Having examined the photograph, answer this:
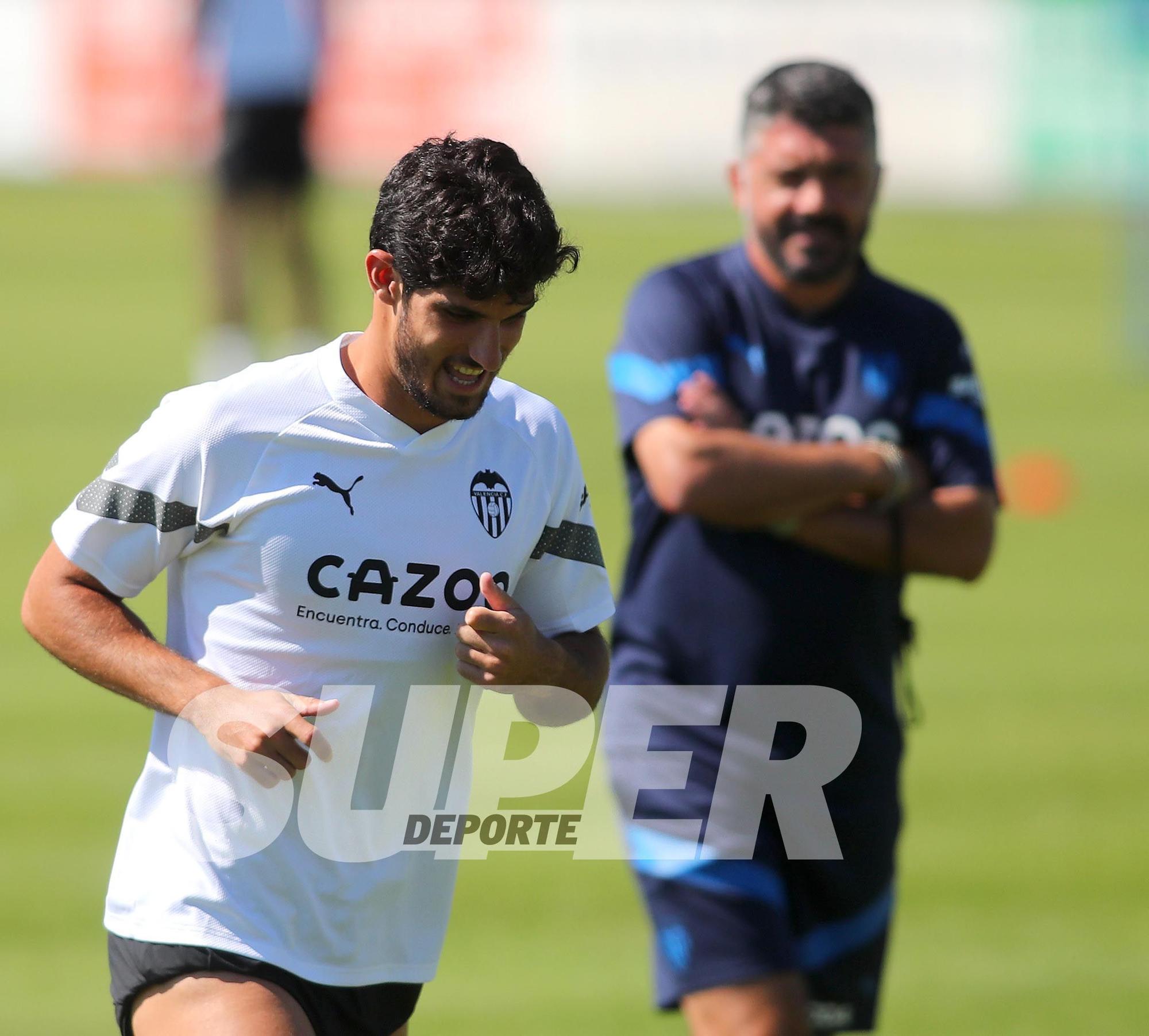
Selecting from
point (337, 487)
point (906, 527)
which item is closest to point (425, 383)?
point (337, 487)

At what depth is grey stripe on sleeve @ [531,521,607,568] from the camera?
378 centimetres

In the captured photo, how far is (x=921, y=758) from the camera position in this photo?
9.48 m

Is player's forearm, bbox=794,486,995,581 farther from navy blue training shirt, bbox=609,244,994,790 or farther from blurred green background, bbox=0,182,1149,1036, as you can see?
blurred green background, bbox=0,182,1149,1036

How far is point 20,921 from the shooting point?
724 cm

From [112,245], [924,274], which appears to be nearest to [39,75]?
[112,245]

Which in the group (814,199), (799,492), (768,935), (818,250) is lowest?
(768,935)

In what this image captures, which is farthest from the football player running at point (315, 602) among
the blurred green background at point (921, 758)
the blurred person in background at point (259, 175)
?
the blurred person in background at point (259, 175)

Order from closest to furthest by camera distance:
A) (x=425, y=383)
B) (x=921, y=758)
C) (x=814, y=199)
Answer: (x=425, y=383) < (x=814, y=199) < (x=921, y=758)

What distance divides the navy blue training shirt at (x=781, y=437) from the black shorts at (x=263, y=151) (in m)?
10.6

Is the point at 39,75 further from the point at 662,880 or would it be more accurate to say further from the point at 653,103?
the point at 662,880

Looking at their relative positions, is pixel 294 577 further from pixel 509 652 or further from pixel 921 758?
pixel 921 758

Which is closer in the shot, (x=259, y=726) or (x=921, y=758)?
(x=259, y=726)

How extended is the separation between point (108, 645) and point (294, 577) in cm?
34

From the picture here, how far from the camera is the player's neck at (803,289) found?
16.2 ft
